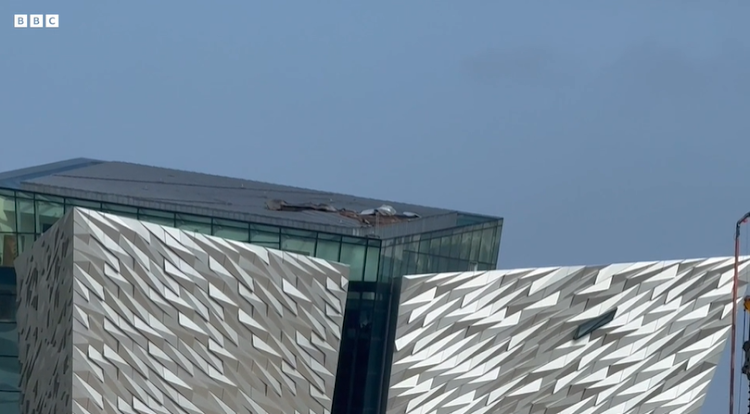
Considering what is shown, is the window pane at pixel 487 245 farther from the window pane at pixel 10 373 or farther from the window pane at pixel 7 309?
the window pane at pixel 10 373

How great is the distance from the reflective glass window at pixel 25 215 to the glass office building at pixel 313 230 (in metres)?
0.03

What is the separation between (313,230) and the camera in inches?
1829

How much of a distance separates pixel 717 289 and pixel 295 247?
39.8 feet

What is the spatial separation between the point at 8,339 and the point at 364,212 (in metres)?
11.4

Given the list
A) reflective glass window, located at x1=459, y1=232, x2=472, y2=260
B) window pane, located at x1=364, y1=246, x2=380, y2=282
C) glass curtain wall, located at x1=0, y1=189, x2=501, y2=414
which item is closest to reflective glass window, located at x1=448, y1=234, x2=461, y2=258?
A: reflective glass window, located at x1=459, y1=232, x2=472, y2=260

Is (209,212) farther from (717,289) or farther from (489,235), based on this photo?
(717,289)

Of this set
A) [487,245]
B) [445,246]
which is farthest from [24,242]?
[487,245]

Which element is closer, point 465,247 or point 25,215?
point 25,215

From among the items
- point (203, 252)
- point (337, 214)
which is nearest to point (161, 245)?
point (203, 252)

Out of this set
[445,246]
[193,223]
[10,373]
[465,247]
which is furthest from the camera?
[465,247]

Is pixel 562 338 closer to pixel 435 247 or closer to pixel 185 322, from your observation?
pixel 435 247

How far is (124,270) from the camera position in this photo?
4325 cm

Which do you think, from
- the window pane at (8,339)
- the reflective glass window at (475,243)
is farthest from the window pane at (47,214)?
the reflective glass window at (475,243)

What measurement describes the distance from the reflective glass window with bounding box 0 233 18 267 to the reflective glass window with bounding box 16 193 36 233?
450 millimetres
